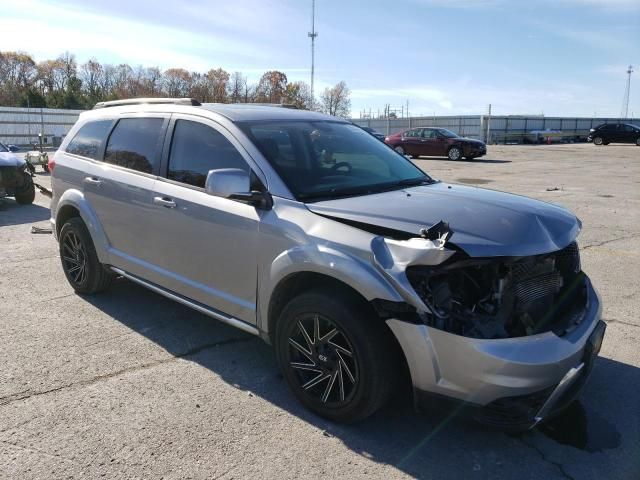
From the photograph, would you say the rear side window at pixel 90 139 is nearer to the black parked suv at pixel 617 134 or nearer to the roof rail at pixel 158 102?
the roof rail at pixel 158 102

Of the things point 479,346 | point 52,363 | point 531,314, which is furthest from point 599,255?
point 52,363

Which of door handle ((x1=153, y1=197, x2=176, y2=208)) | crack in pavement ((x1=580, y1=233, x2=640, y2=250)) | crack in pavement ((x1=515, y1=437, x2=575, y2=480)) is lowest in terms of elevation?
crack in pavement ((x1=515, y1=437, x2=575, y2=480))

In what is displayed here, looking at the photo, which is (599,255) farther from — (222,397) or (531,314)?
(222,397)

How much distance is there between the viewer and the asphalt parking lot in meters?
2.88

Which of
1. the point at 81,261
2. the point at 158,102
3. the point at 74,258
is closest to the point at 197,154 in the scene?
the point at 158,102

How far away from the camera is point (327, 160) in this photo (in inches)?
159

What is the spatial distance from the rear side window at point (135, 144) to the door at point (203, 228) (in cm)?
23

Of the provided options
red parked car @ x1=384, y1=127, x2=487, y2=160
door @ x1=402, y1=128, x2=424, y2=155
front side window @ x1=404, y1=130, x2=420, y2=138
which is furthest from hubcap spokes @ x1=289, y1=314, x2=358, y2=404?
front side window @ x1=404, y1=130, x2=420, y2=138

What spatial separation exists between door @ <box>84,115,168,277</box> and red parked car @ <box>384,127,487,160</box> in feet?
70.4

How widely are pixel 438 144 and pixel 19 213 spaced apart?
20.1 metres

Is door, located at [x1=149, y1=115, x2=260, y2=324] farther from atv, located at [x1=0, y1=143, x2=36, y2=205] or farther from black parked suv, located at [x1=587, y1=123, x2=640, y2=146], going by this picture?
black parked suv, located at [x1=587, y1=123, x2=640, y2=146]

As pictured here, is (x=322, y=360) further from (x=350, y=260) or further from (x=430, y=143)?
(x=430, y=143)

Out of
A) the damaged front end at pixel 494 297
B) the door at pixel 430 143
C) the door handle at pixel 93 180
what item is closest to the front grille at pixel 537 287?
the damaged front end at pixel 494 297

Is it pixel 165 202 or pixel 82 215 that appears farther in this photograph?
pixel 82 215
